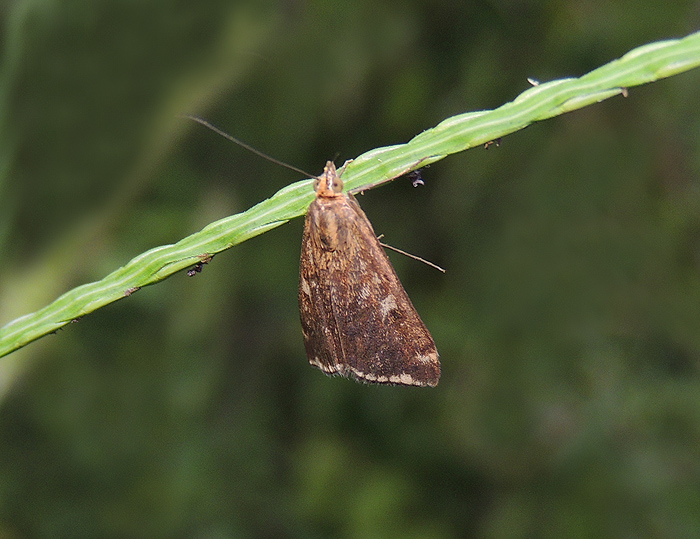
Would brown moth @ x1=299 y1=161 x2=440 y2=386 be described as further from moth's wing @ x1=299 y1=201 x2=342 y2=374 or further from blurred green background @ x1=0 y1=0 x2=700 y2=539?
blurred green background @ x1=0 y1=0 x2=700 y2=539

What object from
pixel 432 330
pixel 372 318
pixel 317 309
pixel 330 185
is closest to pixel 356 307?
pixel 372 318

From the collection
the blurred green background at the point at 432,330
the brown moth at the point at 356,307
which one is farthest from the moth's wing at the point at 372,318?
the blurred green background at the point at 432,330

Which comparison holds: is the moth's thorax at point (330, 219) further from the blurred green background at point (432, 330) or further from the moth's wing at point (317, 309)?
the blurred green background at point (432, 330)

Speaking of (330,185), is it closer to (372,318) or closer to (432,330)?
(372,318)

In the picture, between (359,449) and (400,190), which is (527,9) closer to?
(400,190)

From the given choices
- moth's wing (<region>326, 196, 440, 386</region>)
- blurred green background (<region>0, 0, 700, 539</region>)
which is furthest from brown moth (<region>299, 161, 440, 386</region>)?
blurred green background (<region>0, 0, 700, 539</region>)
